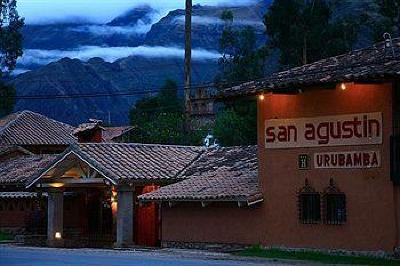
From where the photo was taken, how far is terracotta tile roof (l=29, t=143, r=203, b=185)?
116 feet

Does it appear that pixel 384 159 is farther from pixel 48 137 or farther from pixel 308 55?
pixel 48 137

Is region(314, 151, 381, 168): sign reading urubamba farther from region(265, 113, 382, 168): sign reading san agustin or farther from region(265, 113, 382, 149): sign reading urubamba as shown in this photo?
region(265, 113, 382, 149): sign reading urubamba

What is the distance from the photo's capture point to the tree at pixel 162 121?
220ft

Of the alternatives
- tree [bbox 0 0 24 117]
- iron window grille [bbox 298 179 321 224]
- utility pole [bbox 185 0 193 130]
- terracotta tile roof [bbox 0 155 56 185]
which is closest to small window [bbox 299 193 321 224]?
iron window grille [bbox 298 179 321 224]

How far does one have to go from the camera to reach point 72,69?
172 meters

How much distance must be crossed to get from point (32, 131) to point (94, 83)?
11025 cm

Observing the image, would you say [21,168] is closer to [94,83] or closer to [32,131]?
[32,131]

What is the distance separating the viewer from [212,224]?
3231 centimetres

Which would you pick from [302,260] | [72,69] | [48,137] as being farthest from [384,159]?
[72,69]

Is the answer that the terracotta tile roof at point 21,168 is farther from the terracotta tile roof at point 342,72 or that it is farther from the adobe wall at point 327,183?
the terracotta tile roof at point 342,72

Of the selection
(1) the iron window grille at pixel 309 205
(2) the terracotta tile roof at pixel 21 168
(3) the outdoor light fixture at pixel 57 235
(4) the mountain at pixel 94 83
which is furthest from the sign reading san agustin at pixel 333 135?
(4) the mountain at pixel 94 83

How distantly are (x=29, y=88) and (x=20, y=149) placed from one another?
349ft

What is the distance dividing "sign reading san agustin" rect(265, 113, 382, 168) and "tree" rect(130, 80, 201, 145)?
28233 millimetres

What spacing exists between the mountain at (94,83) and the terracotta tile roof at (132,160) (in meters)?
112
